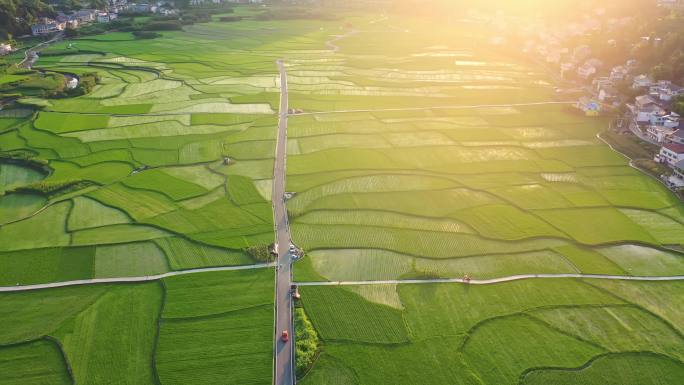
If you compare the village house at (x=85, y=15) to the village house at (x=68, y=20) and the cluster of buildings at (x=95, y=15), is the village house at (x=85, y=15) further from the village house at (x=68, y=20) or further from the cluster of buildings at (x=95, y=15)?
the village house at (x=68, y=20)

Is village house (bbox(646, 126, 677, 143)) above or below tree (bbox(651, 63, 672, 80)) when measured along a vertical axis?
below

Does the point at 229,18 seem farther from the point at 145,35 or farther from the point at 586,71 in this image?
the point at 586,71

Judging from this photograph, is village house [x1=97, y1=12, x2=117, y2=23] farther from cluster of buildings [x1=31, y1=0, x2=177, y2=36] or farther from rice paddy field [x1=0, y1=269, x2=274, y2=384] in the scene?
rice paddy field [x1=0, y1=269, x2=274, y2=384]

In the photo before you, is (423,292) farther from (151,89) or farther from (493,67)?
(493,67)

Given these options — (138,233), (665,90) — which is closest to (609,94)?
(665,90)

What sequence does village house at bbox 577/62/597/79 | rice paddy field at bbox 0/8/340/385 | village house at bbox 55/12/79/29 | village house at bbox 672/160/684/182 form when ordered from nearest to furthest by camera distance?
rice paddy field at bbox 0/8/340/385 < village house at bbox 672/160/684/182 < village house at bbox 577/62/597/79 < village house at bbox 55/12/79/29

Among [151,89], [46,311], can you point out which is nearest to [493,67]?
[151,89]

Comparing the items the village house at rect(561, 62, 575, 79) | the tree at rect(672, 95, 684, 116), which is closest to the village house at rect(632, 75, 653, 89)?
the tree at rect(672, 95, 684, 116)

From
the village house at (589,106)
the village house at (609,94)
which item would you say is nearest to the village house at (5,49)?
the village house at (589,106)
